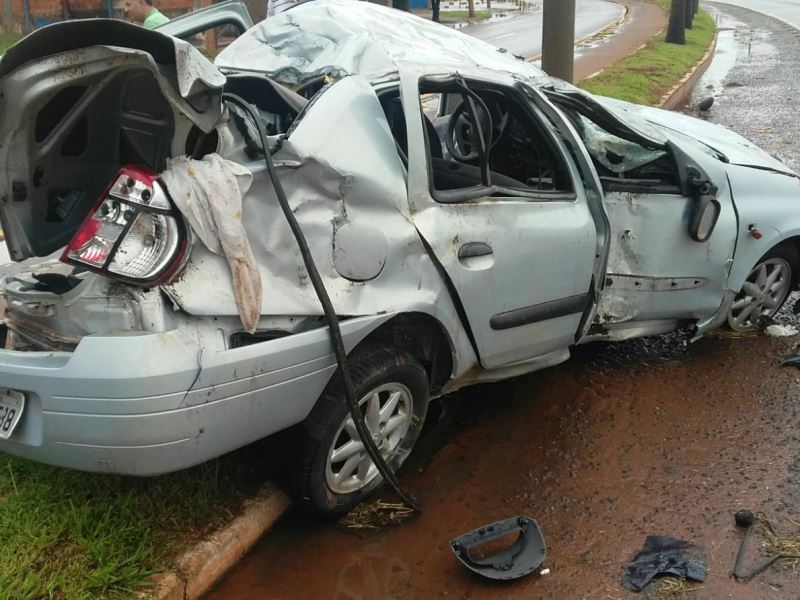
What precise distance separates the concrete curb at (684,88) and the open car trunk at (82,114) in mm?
10316

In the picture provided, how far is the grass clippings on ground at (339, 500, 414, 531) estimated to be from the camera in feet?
Result: 11.2

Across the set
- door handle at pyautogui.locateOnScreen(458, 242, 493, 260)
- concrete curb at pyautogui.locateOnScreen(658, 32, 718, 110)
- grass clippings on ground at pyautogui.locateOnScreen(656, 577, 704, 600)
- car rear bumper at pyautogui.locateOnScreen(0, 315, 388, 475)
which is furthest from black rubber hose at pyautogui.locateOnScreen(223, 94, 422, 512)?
concrete curb at pyautogui.locateOnScreen(658, 32, 718, 110)

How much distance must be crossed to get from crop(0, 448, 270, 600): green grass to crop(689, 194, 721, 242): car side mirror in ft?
8.13

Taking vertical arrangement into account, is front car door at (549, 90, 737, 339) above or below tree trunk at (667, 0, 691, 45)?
above

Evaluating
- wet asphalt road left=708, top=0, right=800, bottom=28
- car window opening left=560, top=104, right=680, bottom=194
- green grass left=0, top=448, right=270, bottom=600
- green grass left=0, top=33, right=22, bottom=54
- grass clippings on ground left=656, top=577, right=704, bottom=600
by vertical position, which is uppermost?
car window opening left=560, top=104, right=680, bottom=194

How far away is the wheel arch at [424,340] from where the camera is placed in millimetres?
3264

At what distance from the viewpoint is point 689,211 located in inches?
168

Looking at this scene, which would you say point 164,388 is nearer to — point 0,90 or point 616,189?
point 0,90

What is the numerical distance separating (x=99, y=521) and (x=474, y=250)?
175 centimetres

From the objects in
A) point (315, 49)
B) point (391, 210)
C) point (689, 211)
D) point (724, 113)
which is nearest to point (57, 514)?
point (391, 210)

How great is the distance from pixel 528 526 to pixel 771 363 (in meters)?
2.30

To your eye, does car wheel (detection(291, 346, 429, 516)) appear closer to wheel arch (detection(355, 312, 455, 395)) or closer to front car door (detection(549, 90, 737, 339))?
wheel arch (detection(355, 312, 455, 395))

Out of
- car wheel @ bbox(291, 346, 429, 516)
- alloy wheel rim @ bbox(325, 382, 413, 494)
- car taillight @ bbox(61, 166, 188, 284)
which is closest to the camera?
car taillight @ bbox(61, 166, 188, 284)

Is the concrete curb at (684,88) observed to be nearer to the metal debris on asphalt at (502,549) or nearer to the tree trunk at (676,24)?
the tree trunk at (676,24)
